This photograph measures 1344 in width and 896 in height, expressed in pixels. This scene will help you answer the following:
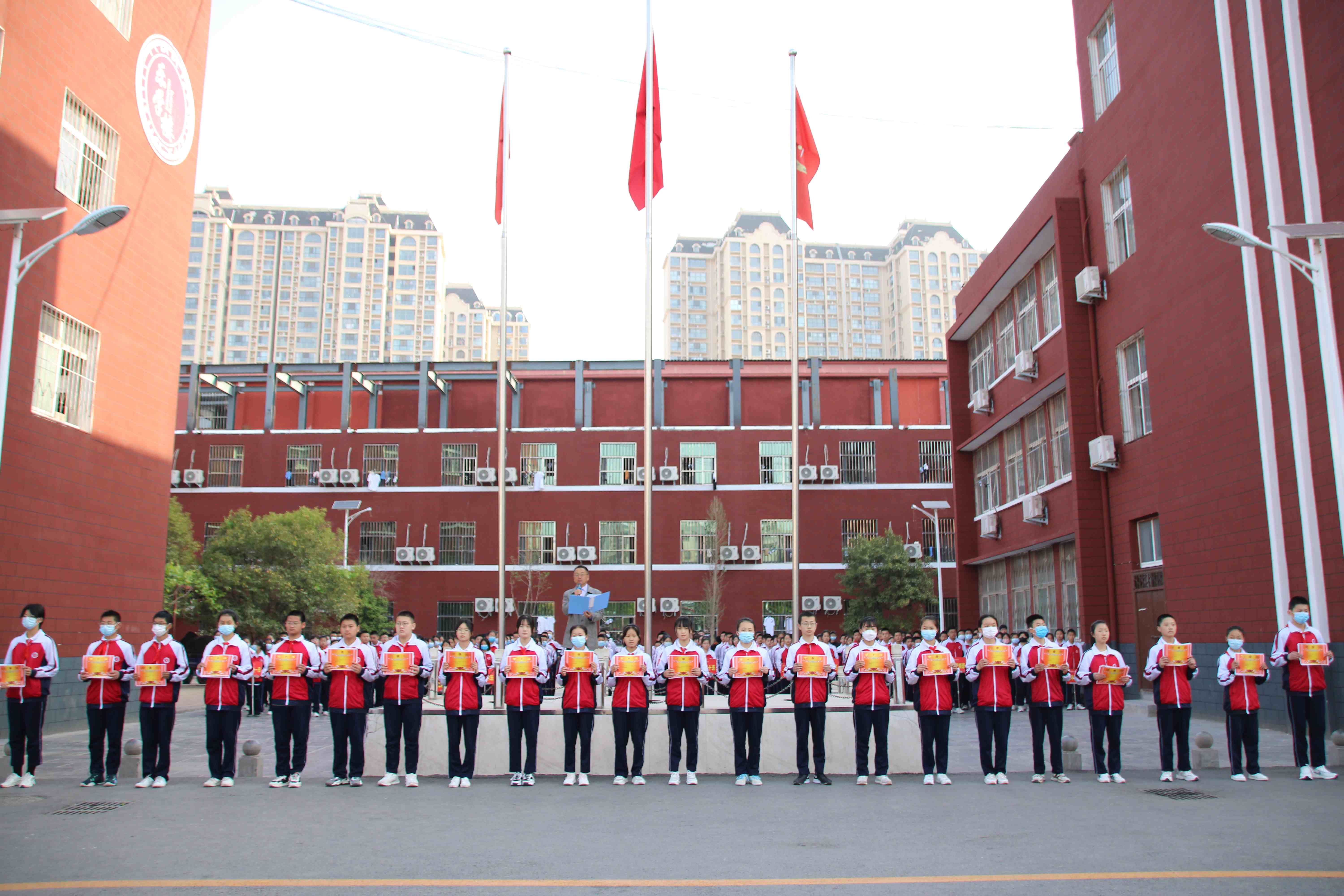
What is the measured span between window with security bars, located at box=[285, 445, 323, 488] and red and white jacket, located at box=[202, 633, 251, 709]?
109 ft

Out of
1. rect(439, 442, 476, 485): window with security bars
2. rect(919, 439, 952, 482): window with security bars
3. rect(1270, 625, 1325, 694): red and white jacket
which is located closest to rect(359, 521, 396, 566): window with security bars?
rect(439, 442, 476, 485): window with security bars

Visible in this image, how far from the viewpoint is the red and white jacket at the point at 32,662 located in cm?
1041

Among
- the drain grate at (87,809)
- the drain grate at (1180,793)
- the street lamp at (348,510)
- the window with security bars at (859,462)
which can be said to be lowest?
the drain grate at (1180,793)

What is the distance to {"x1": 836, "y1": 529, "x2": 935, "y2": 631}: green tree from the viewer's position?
37.0m

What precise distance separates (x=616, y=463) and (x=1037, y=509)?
74.3 feet

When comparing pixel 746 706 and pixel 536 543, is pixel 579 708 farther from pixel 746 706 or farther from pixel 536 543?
pixel 536 543

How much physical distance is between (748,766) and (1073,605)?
13.7m

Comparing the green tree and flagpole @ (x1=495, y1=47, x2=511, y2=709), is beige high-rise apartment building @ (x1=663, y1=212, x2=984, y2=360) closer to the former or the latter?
the green tree

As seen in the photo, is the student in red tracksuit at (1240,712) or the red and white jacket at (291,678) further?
the red and white jacket at (291,678)

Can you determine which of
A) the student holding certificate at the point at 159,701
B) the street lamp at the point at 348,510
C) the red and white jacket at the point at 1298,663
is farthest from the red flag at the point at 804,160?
the street lamp at the point at 348,510

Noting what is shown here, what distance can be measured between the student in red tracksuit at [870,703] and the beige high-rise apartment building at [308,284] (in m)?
94.4

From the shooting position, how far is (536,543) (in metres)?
41.9

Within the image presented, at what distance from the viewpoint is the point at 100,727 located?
10438mm

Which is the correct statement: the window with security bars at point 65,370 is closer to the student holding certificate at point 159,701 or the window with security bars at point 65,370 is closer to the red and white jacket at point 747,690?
the student holding certificate at point 159,701
